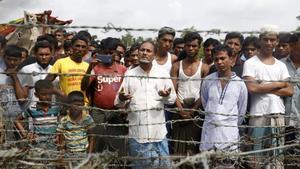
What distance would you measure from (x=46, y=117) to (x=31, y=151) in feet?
4.56

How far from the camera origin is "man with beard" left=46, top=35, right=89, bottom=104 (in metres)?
4.77

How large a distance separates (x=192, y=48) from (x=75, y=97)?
131 cm

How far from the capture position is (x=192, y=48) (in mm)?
4957

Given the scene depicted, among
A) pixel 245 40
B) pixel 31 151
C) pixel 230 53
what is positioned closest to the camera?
pixel 31 151

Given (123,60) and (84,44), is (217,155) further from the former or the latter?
(123,60)

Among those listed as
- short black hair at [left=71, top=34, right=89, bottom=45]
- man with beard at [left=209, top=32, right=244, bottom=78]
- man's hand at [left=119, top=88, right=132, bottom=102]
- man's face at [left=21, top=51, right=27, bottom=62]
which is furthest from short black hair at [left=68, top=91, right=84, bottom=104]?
man with beard at [left=209, top=32, right=244, bottom=78]

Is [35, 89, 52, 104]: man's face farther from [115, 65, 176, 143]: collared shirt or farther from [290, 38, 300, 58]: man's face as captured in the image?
[290, 38, 300, 58]: man's face

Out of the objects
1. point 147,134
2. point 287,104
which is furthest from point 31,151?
point 287,104

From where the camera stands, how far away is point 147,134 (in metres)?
4.24

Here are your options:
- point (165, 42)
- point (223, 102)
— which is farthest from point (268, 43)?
point (165, 42)

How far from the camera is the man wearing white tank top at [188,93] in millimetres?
4730

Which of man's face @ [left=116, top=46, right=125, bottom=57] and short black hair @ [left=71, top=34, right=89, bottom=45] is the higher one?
short black hair @ [left=71, top=34, right=89, bottom=45]

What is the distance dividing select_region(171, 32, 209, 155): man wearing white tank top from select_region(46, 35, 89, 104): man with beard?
0.92 meters

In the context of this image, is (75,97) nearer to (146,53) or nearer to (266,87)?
(146,53)
